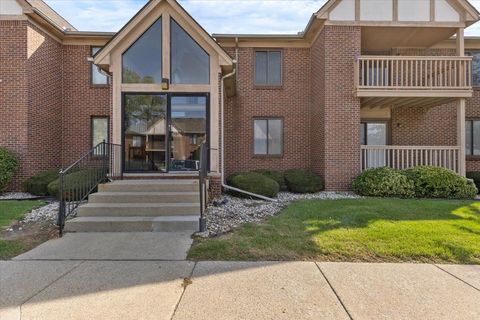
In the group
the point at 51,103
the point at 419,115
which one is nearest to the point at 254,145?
the point at 419,115

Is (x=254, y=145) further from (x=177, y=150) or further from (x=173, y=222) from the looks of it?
(x=173, y=222)

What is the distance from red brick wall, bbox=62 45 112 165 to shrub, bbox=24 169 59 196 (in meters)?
2.64

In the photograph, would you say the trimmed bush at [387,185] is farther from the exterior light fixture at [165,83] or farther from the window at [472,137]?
the exterior light fixture at [165,83]

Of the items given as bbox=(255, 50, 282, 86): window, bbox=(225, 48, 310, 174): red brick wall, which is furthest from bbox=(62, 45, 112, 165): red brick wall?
bbox=(255, 50, 282, 86): window

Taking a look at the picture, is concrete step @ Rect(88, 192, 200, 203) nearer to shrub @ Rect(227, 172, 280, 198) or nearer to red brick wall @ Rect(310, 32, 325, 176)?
shrub @ Rect(227, 172, 280, 198)

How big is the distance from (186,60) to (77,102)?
6.61 m

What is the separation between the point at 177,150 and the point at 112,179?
2139 mm

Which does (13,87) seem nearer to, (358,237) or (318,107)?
(318,107)

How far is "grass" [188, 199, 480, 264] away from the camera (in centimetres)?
516

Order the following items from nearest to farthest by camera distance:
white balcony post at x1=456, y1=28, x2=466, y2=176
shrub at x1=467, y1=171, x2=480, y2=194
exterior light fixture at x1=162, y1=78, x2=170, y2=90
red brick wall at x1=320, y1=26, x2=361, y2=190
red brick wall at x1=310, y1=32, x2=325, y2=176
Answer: exterior light fixture at x1=162, y1=78, x2=170, y2=90
white balcony post at x1=456, y1=28, x2=466, y2=176
red brick wall at x1=320, y1=26, x2=361, y2=190
red brick wall at x1=310, y1=32, x2=325, y2=176
shrub at x1=467, y1=171, x2=480, y2=194

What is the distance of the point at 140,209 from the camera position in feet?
24.5

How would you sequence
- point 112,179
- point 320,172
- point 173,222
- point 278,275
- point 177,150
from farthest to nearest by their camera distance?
point 320,172, point 177,150, point 112,179, point 173,222, point 278,275

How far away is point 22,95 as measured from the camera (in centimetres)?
1164

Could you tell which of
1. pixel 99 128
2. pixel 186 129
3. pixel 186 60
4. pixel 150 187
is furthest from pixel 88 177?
pixel 99 128
